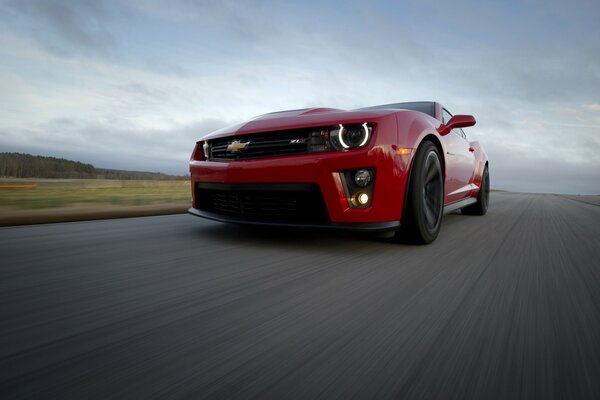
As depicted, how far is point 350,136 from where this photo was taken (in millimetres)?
2107

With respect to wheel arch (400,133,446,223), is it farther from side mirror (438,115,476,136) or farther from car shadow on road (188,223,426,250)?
side mirror (438,115,476,136)

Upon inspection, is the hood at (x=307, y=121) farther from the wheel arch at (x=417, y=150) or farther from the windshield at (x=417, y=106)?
the windshield at (x=417, y=106)

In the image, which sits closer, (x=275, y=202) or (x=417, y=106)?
(x=275, y=202)

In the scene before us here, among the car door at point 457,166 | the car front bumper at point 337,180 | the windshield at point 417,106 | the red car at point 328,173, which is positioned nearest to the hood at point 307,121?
the red car at point 328,173

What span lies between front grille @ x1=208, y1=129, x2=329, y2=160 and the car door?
1420mm

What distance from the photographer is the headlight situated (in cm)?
208

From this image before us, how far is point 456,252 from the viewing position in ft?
7.50

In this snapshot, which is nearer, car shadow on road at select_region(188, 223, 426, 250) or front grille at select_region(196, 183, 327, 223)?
front grille at select_region(196, 183, 327, 223)

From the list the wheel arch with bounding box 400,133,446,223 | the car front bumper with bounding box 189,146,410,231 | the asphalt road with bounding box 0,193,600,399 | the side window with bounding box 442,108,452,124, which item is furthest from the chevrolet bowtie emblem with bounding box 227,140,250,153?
the side window with bounding box 442,108,452,124

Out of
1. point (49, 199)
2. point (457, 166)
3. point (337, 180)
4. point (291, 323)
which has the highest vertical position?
point (457, 166)

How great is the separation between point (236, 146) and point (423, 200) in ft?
4.16

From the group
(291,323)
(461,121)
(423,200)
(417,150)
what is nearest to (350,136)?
(417,150)

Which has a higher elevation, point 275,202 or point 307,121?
point 307,121

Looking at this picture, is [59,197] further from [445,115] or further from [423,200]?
[445,115]
